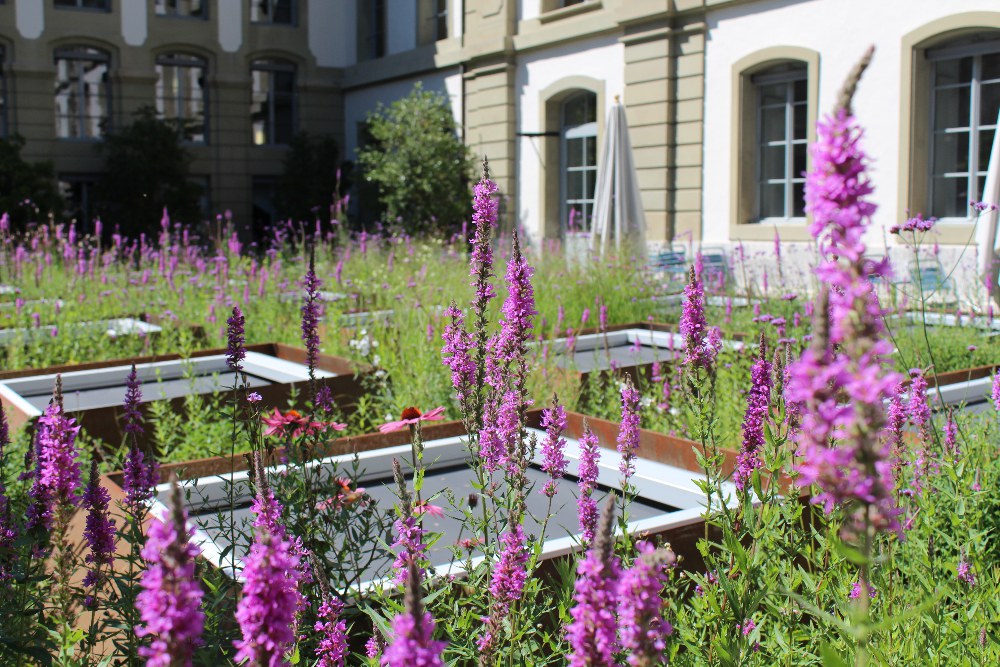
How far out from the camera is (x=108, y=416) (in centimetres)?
480

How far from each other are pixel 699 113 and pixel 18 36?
12.8 m

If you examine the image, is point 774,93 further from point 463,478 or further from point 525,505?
point 525,505

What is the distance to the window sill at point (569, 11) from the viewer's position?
1538 centimetres

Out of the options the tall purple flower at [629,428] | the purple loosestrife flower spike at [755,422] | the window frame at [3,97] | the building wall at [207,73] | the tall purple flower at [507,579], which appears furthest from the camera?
the building wall at [207,73]

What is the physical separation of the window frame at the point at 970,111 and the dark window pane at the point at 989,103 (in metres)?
0.02

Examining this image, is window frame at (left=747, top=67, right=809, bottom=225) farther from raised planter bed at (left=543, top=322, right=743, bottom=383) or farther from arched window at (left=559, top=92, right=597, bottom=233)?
raised planter bed at (left=543, top=322, right=743, bottom=383)

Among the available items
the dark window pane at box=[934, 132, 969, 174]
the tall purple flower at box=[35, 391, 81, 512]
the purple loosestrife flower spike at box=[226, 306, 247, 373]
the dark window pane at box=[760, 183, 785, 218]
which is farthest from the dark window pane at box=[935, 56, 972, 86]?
the tall purple flower at box=[35, 391, 81, 512]

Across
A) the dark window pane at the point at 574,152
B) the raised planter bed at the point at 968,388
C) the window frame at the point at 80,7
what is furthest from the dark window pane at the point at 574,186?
the raised planter bed at the point at 968,388

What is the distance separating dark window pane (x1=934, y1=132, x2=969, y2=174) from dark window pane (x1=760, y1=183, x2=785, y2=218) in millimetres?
2170

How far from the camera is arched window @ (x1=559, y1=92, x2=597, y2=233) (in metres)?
16.2

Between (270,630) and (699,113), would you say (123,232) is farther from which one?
(270,630)

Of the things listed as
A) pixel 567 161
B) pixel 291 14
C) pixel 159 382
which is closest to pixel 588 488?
pixel 159 382

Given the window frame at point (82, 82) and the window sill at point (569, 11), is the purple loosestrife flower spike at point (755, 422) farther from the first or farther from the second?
the window frame at point (82, 82)

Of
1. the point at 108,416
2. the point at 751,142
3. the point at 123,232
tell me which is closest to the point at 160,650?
the point at 108,416
